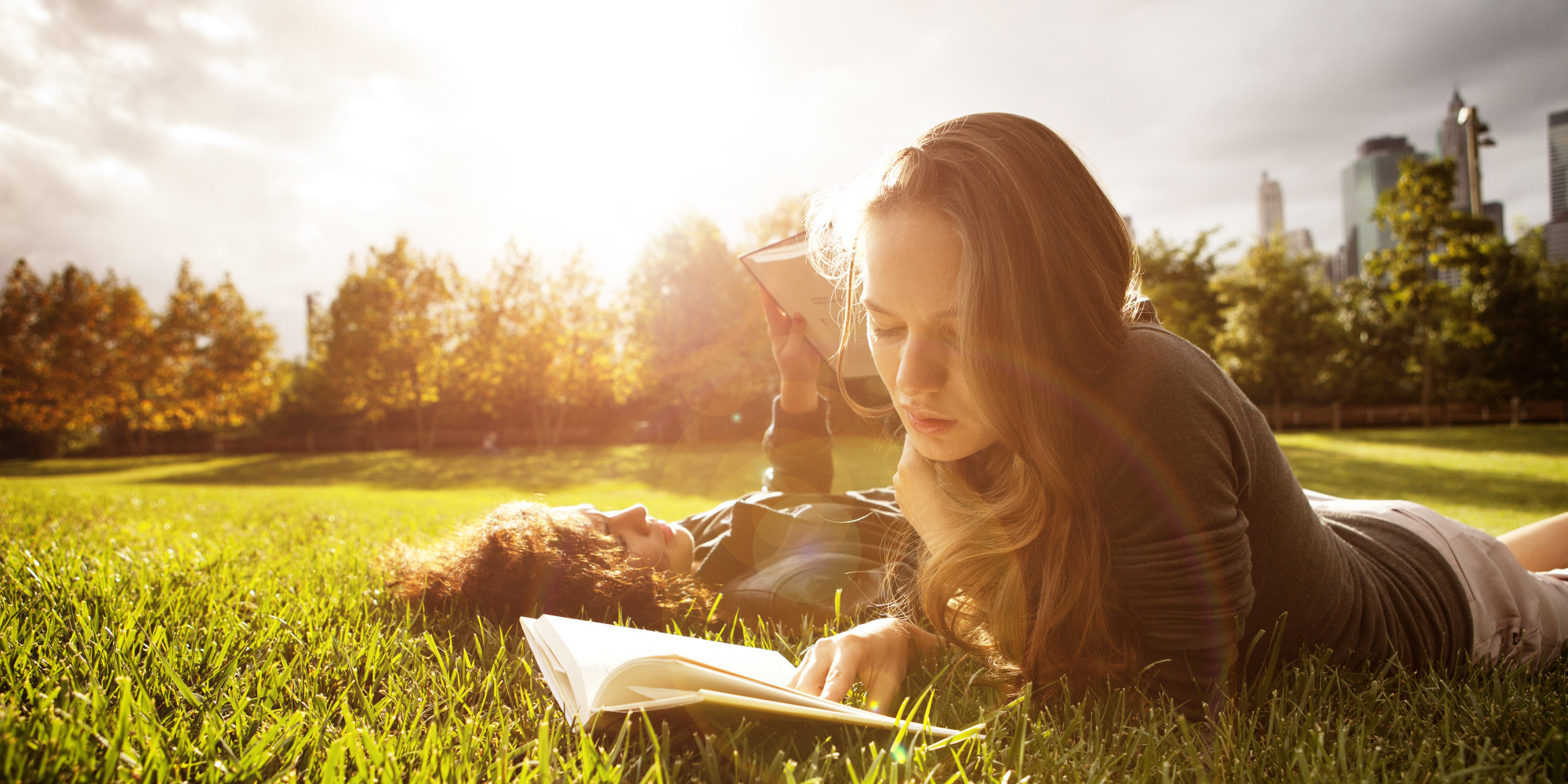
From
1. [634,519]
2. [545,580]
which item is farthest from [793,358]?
[545,580]

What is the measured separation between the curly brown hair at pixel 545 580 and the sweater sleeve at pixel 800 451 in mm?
1171

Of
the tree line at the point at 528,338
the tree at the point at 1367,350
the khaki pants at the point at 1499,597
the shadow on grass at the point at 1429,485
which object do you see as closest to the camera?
the khaki pants at the point at 1499,597

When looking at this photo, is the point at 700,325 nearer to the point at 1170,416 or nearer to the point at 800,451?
the point at 800,451

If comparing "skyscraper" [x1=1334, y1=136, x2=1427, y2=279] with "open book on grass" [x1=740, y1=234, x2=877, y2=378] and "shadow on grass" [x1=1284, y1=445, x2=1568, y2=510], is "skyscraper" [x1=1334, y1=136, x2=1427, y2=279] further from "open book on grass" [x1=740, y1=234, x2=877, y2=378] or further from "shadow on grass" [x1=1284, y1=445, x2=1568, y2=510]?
"open book on grass" [x1=740, y1=234, x2=877, y2=378]

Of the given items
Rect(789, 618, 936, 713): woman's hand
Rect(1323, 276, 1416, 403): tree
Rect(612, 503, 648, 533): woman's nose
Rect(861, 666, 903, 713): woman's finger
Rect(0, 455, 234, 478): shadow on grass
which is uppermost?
Rect(1323, 276, 1416, 403): tree

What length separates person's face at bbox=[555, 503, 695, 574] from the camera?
117 inches

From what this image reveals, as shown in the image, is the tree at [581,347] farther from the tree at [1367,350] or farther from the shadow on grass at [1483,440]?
the tree at [1367,350]

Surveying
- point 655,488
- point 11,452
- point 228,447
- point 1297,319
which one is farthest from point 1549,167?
point 11,452

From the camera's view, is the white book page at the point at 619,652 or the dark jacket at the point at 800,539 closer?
the white book page at the point at 619,652

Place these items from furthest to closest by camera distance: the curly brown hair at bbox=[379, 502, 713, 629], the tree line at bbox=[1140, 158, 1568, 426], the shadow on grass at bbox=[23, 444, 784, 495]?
1. the tree line at bbox=[1140, 158, 1568, 426]
2. the shadow on grass at bbox=[23, 444, 784, 495]
3. the curly brown hair at bbox=[379, 502, 713, 629]

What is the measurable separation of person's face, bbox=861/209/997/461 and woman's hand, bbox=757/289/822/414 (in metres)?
1.48

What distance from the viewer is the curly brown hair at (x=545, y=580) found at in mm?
2461

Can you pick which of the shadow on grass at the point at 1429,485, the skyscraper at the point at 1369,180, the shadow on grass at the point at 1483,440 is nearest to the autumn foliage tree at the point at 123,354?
the shadow on grass at the point at 1429,485

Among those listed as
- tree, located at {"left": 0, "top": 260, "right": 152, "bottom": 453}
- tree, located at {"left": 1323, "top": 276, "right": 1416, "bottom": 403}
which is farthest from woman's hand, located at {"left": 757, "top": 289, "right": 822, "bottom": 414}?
tree, located at {"left": 1323, "top": 276, "right": 1416, "bottom": 403}
